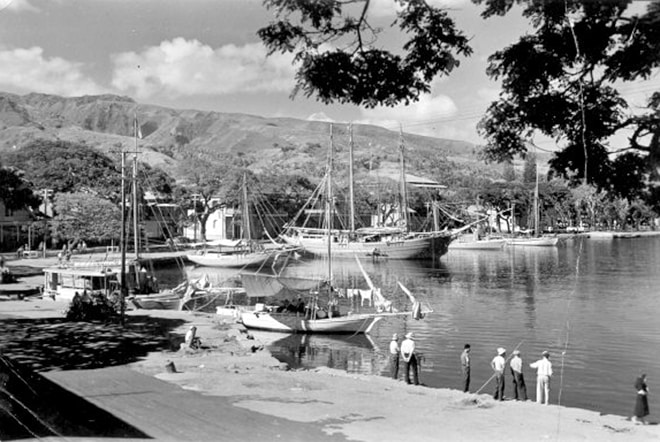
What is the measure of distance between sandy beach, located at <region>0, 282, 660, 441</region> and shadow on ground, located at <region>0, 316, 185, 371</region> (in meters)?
0.02

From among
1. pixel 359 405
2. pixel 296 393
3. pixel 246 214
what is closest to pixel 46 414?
pixel 296 393

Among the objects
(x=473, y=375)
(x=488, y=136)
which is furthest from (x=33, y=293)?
(x=488, y=136)

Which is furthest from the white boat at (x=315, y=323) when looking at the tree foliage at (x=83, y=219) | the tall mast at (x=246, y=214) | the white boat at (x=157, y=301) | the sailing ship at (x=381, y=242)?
the sailing ship at (x=381, y=242)

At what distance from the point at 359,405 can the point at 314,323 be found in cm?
1130

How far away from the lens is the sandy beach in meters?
7.53

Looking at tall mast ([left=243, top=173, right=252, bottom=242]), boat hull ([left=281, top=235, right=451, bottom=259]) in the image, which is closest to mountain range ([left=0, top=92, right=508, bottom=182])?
boat hull ([left=281, top=235, right=451, bottom=259])

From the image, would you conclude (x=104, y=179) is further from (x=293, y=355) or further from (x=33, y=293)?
(x=293, y=355)

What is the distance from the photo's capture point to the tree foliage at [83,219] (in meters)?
42.6

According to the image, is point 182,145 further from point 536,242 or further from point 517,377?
point 517,377

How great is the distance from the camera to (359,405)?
933cm

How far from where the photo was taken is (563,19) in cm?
458

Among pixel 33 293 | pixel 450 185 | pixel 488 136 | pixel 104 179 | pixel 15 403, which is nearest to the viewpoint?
pixel 488 136

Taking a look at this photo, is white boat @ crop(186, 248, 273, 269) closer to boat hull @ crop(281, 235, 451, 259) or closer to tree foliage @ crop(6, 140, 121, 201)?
boat hull @ crop(281, 235, 451, 259)

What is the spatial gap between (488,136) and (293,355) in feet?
47.0
